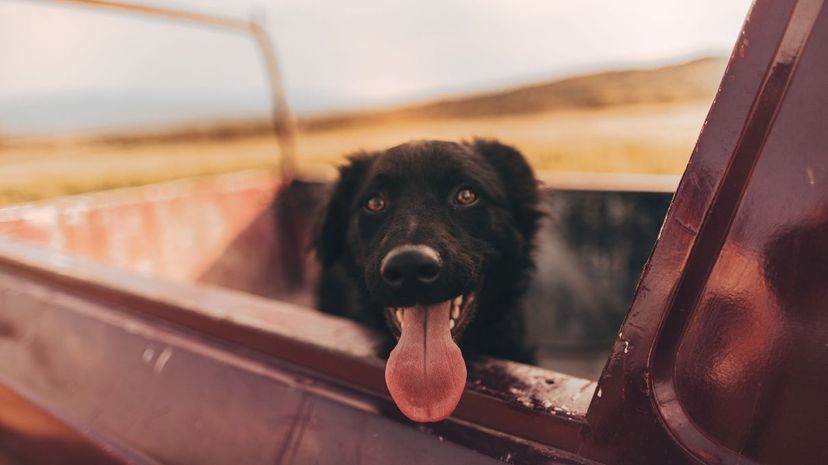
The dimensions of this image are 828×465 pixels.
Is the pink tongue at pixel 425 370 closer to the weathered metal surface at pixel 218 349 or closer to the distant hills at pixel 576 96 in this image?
the weathered metal surface at pixel 218 349

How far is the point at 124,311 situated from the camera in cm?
168

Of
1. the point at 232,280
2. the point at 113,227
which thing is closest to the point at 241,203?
the point at 232,280

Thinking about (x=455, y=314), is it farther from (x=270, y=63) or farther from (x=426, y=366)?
(x=270, y=63)

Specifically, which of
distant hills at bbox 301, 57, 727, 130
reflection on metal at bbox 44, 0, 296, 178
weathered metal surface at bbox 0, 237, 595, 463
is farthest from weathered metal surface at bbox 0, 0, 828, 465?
distant hills at bbox 301, 57, 727, 130

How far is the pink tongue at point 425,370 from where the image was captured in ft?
3.27

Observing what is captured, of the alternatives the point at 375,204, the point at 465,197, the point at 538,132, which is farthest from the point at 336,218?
the point at 538,132

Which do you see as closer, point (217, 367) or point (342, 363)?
point (342, 363)

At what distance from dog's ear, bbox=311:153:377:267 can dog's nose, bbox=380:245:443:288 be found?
95 centimetres

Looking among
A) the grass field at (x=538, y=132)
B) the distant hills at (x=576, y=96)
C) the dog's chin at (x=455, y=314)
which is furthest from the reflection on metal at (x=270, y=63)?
the dog's chin at (x=455, y=314)

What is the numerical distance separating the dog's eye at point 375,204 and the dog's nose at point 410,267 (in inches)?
18.1

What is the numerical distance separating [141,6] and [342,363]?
307 cm

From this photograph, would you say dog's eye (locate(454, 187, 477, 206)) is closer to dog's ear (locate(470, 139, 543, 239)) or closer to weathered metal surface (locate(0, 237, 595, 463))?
dog's ear (locate(470, 139, 543, 239))

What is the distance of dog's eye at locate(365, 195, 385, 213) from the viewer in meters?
1.59

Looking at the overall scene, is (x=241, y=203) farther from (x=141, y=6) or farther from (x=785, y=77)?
(x=785, y=77)
